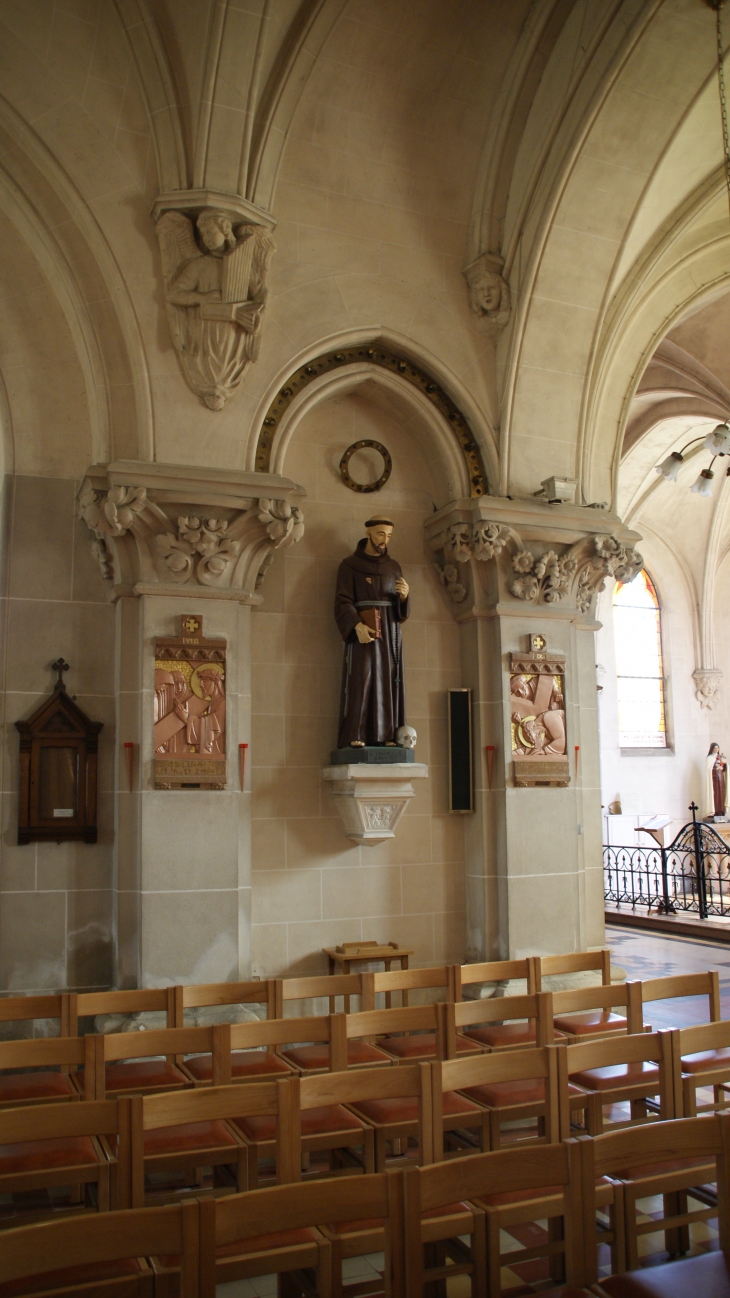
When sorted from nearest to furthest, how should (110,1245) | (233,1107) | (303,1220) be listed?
1. (110,1245)
2. (303,1220)
3. (233,1107)

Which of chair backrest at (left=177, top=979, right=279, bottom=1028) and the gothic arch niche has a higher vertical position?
the gothic arch niche

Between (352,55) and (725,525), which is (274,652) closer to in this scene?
(352,55)

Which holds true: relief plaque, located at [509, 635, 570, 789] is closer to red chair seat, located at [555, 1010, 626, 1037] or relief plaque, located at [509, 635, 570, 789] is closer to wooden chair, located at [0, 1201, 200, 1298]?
red chair seat, located at [555, 1010, 626, 1037]

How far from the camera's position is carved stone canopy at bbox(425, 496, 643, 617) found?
7.48 metres

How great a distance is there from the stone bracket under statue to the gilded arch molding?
2.16 metres

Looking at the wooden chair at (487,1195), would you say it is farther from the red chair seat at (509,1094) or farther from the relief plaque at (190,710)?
the relief plaque at (190,710)

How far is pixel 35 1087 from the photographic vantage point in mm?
4328

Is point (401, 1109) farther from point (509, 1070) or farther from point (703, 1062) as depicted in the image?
point (703, 1062)

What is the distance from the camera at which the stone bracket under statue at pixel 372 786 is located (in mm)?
6875

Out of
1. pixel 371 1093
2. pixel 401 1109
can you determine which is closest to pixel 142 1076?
pixel 401 1109

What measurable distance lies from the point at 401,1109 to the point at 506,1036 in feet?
4.14

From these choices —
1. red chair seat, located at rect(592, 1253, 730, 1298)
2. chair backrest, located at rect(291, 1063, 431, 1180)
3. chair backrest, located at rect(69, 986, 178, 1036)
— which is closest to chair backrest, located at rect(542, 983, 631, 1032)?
chair backrest, located at rect(291, 1063, 431, 1180)

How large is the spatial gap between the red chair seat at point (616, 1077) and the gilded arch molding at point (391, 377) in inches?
176

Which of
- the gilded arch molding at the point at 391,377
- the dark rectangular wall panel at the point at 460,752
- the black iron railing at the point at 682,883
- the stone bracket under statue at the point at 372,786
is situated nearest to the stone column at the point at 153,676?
the gilded arch molding at the point at 391,377
